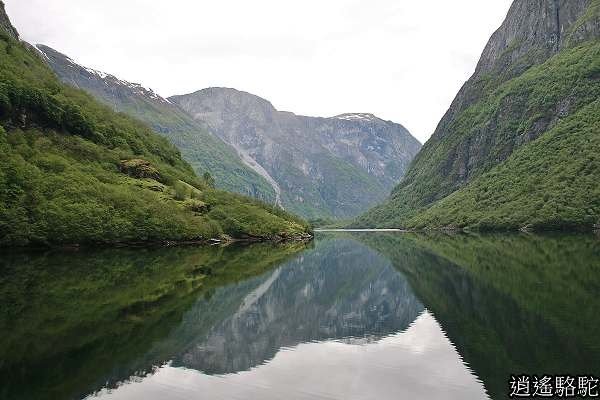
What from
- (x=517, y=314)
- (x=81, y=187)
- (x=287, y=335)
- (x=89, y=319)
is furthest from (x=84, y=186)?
(x=517, y=314)

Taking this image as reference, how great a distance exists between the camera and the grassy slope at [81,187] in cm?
9450

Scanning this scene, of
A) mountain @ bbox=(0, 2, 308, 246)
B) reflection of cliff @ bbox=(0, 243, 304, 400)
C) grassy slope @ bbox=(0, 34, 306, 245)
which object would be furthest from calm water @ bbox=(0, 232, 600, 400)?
mountain @ bbox=(0, 2, 308, 246)

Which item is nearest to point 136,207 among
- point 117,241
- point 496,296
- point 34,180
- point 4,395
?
point 117,241

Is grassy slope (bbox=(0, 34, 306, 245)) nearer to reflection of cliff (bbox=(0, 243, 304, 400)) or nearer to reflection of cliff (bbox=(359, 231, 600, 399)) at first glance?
reflection of cliff (bbox=(0, 243, 304, 400))

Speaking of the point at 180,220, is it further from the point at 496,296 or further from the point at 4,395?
the point at 4,395

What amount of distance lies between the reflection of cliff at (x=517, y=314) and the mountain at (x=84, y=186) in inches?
2656

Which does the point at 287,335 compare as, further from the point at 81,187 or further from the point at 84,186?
the point at 84,186

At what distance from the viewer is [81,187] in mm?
105938

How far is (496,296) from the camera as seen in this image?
40.8 meters

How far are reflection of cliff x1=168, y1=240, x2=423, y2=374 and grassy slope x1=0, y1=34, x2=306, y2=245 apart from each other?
53320mm

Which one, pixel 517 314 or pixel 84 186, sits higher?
pixel 84 186

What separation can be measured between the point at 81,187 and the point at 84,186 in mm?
1046

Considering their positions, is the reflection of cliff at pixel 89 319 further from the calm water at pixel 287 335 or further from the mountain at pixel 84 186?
the mountain at pixel 84 186

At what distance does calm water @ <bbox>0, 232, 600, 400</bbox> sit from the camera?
21078 millimetres
